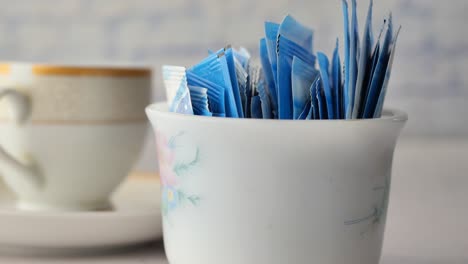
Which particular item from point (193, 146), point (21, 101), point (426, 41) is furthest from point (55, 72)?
point (426, 41)

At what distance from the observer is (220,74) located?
30 centimetres

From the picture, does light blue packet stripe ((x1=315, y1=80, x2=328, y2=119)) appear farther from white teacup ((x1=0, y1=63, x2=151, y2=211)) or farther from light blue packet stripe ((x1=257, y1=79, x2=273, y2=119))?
white teacup ((x1=0, y1=63, x2=151, y2=211))

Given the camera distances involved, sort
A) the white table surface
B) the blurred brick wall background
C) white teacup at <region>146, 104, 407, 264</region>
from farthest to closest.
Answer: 1. the blurred brick wall background
2. the white table surface
3. white teacup at <region>146, 104, 407, 264</region>

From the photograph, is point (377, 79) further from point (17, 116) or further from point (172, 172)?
point (17, 116)

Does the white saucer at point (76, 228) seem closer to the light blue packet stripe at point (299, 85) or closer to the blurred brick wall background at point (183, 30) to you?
the light blue packet stripe at point (299, 85)

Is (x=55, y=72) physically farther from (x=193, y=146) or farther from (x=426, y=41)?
(x=426, y=41)

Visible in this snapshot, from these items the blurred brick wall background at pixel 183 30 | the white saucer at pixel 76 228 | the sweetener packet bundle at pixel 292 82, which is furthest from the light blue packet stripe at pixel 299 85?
the blurred brick wall background at pixel 183 30

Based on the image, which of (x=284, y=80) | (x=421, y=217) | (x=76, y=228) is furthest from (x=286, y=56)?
(x=421, y=217)

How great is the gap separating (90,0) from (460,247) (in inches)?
25.0

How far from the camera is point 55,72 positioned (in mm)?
426

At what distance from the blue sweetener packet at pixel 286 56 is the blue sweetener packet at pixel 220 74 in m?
0.02

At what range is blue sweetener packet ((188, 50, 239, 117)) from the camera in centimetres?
29

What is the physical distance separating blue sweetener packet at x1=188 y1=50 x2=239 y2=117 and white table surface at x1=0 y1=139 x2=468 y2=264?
4.7 inches

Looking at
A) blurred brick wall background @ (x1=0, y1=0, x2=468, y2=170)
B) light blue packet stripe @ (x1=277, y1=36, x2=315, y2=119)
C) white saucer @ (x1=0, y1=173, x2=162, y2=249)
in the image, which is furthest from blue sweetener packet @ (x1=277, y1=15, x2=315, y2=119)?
blurred brick wall background @ (x1=0, y1=0, x2=468, y2=170)
